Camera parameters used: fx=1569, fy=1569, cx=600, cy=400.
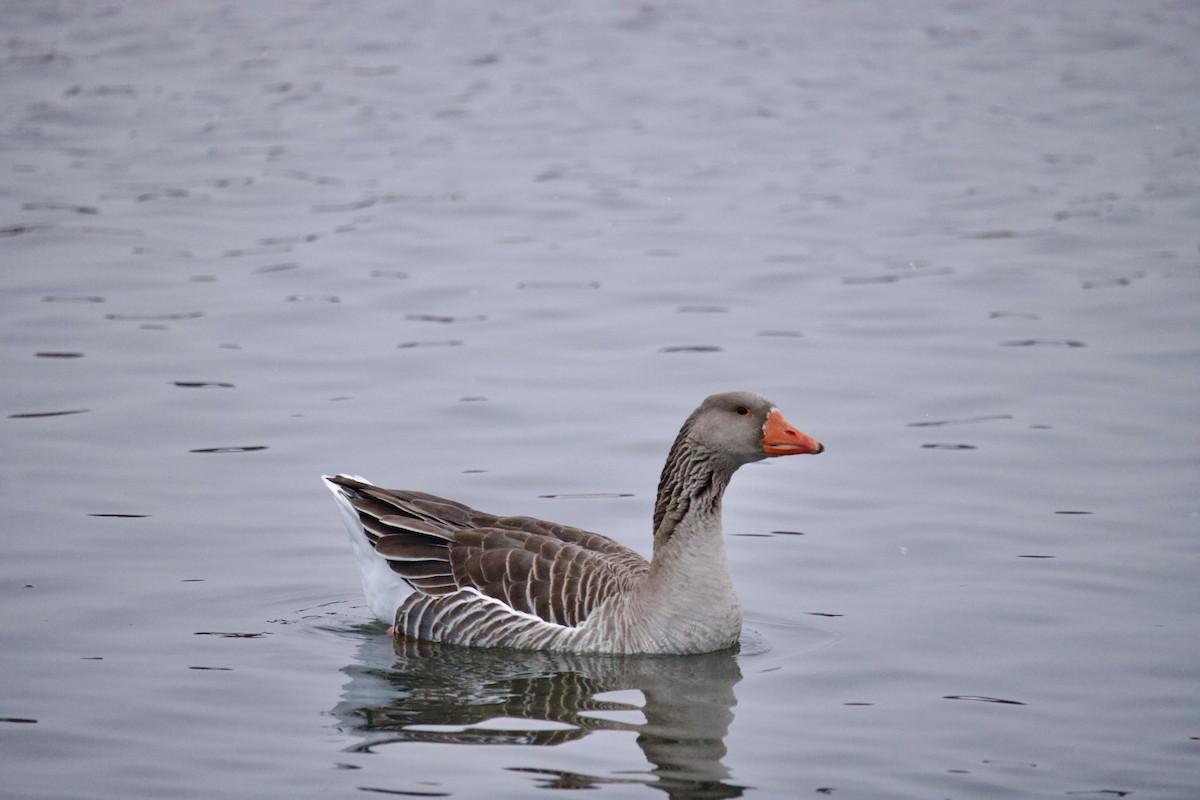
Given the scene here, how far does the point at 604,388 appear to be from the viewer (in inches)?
611

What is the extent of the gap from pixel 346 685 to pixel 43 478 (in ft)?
15.3

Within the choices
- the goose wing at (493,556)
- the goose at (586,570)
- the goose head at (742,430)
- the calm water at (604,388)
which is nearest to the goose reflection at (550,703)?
the calm water at (604,388)

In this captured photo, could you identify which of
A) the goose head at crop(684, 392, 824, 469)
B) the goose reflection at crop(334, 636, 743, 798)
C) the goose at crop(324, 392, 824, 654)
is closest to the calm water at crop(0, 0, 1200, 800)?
the goose reflection at crop(334, 636, 743, 798)

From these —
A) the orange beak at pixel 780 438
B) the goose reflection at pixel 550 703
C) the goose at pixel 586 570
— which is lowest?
the goose reflection at pixel 550 703

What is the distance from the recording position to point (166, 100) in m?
28.0

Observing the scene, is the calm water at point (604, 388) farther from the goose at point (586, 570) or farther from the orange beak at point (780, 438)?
the orange beak at point (780, 438)

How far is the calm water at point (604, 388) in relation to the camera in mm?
8750

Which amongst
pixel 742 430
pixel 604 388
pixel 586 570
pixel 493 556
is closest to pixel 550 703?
pixel 586 570

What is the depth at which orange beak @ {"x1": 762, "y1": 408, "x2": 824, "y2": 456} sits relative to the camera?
9633 mm

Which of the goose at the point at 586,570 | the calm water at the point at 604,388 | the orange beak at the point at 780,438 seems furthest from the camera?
the goose at the point at 586,570

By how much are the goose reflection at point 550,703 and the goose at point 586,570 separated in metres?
0.15

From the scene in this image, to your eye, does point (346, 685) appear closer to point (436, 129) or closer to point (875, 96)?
point (436, 129)

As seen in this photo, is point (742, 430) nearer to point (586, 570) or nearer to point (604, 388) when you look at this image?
point (586, 570)

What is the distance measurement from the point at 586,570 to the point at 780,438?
4.92ft
